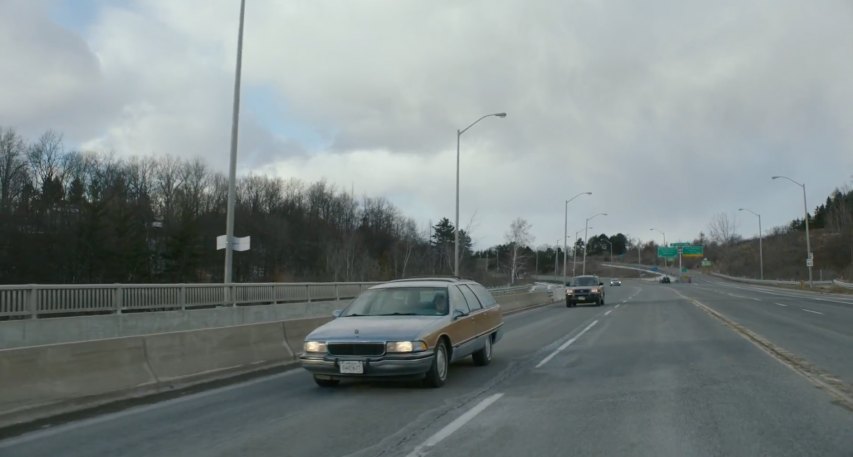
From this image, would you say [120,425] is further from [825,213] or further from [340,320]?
[825,213]

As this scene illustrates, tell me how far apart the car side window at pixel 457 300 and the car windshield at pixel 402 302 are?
128 mm

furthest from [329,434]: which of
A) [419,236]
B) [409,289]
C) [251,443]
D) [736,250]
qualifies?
[736,250]

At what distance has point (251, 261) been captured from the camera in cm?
8119

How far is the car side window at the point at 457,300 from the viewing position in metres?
10.8

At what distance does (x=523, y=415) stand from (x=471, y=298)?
4.41 m

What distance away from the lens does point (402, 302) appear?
10695mm

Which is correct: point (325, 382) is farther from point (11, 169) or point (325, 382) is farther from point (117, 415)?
point (11, 169)

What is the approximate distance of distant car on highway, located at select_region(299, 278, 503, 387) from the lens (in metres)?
8.93

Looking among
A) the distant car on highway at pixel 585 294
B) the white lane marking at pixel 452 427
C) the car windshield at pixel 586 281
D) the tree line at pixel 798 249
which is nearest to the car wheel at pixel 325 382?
the white lane marking at pixel 452 427

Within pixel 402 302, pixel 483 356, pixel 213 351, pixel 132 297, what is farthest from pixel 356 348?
pixel 132 297

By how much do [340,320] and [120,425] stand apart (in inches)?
137

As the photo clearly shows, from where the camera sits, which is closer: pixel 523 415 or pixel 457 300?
pixel 523 415

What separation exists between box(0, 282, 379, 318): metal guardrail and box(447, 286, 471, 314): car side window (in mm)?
9990

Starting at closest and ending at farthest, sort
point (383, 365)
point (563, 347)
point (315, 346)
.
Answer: point (383, 365) → point (315, 346) → point (563, 347)
